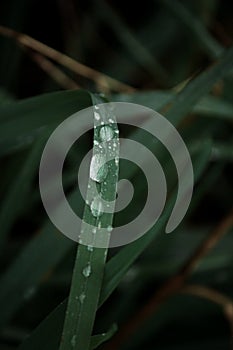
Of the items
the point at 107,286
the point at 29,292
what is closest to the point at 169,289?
the point at 29,292

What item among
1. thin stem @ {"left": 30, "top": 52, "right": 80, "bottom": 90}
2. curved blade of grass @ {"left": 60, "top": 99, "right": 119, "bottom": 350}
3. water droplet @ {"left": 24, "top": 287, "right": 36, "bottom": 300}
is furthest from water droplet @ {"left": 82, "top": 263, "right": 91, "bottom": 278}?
thin stem @ {"left": 30, "top": 52, "right": 80, "bottom": 90}

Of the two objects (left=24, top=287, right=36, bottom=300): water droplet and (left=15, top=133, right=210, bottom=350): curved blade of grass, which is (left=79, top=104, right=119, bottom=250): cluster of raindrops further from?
(left=24, top=287, right=36, bottom=300): water droplet

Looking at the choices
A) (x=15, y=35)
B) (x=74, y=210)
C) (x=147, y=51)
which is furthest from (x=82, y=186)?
(x=147, y=51)

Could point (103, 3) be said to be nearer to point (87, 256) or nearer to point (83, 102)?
point (83, 102)

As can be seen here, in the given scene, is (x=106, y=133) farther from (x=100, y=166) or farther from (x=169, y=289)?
(x=169, y=289)

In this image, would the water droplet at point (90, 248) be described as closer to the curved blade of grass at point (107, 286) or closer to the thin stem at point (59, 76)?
the curved blade of grass at point (107, 286)

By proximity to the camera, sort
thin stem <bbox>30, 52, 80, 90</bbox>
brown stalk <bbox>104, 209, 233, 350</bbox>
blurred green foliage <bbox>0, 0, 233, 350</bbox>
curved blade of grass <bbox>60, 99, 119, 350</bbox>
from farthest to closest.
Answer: thin stem <bbox>30, 52, 80, 90</bbox> < brown stalk <bbox>104, 209, 233, 350</bbox> < blurred green foliage <bbox>0, 0, 233, 350</bbox> < curved blade of grass <bbox>60, 99, 119, 350</bbox>

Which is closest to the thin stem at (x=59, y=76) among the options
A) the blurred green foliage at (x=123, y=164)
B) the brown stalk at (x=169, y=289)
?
the blurred green foliage at (x=123, y=164)
